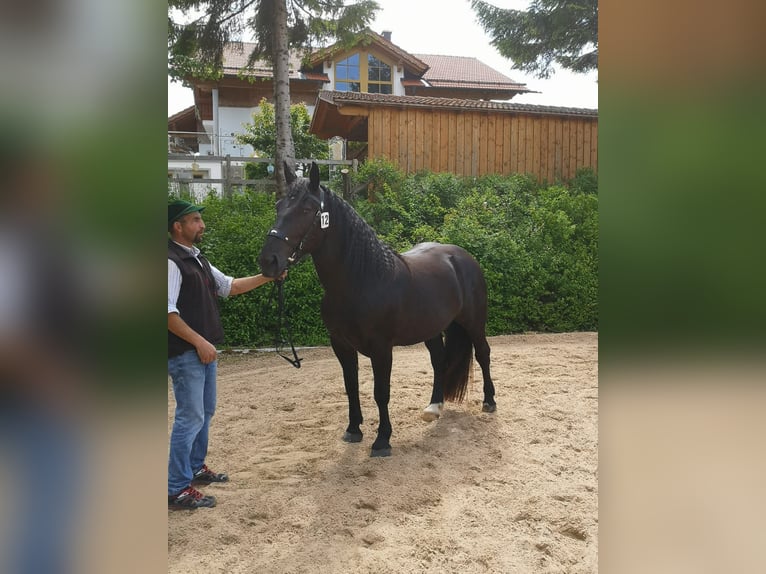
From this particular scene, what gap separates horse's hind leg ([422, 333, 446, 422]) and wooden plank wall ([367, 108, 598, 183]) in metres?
7.59

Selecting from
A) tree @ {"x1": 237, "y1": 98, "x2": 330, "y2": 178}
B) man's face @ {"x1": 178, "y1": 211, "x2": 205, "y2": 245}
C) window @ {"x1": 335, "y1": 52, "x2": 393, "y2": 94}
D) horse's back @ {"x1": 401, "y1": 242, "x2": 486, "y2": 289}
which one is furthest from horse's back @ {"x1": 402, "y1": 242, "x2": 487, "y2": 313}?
window @ {"x1": 335, "y1": 52, "x2": 393, "y2": 94}

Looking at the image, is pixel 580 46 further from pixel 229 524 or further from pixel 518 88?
pixel 518 88

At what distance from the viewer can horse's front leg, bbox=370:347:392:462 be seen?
382cm

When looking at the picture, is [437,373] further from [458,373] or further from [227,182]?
[227,182]

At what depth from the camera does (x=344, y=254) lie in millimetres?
3736

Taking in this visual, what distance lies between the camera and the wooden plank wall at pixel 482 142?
1184 centimetres

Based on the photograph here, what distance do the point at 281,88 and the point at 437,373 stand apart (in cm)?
597

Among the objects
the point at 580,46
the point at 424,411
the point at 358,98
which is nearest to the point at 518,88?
the point at 580,46

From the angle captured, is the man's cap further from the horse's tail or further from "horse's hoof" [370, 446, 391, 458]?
the horse's tail

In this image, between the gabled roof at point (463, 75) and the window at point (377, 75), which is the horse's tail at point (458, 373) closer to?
the window at point (377, 75)

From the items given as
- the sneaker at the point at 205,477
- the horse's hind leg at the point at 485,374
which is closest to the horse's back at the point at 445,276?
the horse's hind leg at the point at 485,374
